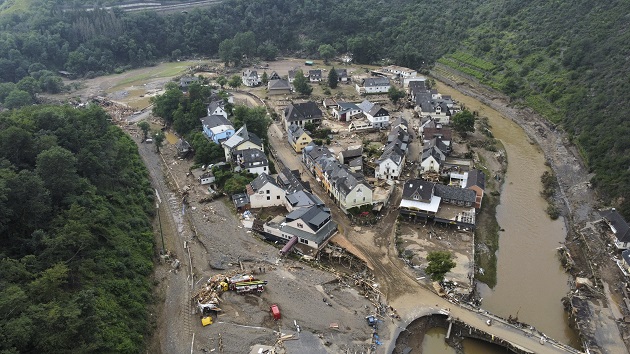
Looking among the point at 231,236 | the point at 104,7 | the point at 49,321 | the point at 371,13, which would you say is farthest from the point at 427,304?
the point at 104,7

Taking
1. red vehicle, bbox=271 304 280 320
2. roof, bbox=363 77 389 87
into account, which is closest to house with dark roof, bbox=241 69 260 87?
roof, bbox=363 77 389 87

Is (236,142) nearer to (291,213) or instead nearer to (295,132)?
(295,132)

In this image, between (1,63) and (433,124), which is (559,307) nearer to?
(433,124)

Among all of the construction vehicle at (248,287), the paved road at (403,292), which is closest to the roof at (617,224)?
the paved road at (403,292)

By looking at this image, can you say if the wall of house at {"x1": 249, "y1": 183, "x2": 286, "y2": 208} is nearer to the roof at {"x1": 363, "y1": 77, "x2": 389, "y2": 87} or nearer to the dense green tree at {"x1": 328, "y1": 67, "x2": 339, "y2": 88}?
the roof at {"x1": 363, "y1": 77, "x2": 389, "y2": 87}

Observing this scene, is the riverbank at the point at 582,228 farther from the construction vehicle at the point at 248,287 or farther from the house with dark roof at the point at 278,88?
the house with dark roof at the point at 278,88

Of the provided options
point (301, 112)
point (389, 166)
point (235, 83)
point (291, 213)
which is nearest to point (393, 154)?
point (389, 166)
